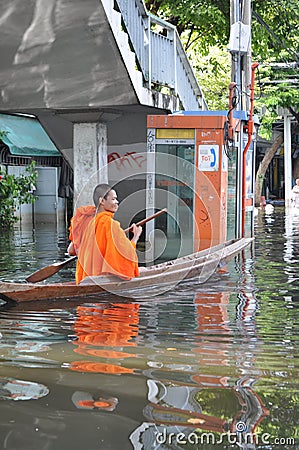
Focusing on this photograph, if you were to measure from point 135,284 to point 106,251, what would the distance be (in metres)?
0.64

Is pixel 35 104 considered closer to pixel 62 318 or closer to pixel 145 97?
pixel 145 97

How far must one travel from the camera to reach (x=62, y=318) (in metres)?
8.50

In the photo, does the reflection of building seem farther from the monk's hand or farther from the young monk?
the monk's hand

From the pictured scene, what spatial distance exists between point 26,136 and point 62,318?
14.4 meters

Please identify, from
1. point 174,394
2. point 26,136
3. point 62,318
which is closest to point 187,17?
point 26,136

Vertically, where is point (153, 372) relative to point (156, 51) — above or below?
below

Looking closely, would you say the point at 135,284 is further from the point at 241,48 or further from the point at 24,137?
the point at 24,137

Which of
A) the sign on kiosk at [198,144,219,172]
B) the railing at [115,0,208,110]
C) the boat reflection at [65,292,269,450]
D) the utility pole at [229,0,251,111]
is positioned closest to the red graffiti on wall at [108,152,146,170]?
the railing at [115,0,208,110]

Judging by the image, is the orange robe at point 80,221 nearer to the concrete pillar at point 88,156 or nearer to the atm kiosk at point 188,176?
the atm kiosk at point 188,176

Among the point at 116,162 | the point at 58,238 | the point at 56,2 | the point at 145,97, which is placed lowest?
the point at 58,238

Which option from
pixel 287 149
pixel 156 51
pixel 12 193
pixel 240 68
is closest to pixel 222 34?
pixel 240 68

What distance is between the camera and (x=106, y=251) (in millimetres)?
9633

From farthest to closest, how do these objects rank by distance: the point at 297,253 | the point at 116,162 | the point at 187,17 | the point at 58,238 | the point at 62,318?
the point at 187,17 → the point at 58,238 → the point at 116,162 → the point at 297,253 → the point at 62,318

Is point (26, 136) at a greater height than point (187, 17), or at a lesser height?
lesser
